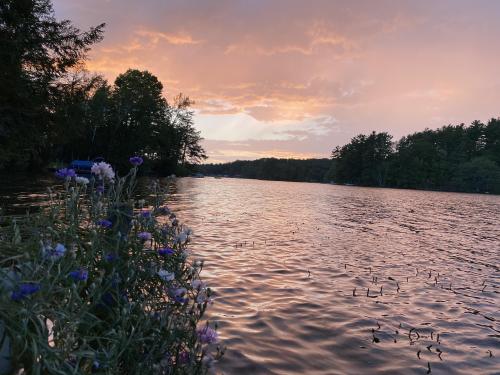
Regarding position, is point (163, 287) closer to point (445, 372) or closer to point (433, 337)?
point (445, 372)

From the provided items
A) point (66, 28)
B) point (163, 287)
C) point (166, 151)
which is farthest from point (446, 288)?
point (166, 151)

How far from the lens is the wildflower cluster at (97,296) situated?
244 cm

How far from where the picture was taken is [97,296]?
10.4 ft

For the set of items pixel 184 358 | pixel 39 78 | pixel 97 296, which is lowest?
pixel 184 358

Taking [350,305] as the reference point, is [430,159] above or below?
above

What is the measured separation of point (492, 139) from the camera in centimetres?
15838

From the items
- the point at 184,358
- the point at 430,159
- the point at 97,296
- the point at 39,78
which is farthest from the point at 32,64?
the point at 430,159

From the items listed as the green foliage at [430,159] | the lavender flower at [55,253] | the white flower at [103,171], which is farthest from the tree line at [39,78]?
the green foliage at [430,159]

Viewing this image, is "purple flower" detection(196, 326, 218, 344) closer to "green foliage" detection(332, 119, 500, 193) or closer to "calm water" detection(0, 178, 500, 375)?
"calm water" detection(0, 178, 500, 375)

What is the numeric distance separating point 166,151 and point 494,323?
291ft

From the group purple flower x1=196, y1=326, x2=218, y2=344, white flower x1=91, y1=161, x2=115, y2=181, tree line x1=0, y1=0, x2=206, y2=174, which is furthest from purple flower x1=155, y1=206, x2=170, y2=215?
tree line x1=0, y1=0, x2=206, y2=174

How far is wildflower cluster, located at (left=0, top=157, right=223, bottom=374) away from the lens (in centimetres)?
244

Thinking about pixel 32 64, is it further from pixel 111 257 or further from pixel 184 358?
pixel 184 358

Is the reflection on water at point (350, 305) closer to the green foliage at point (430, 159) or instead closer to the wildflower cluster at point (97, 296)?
the wildflower cluster at point (97, 296)
